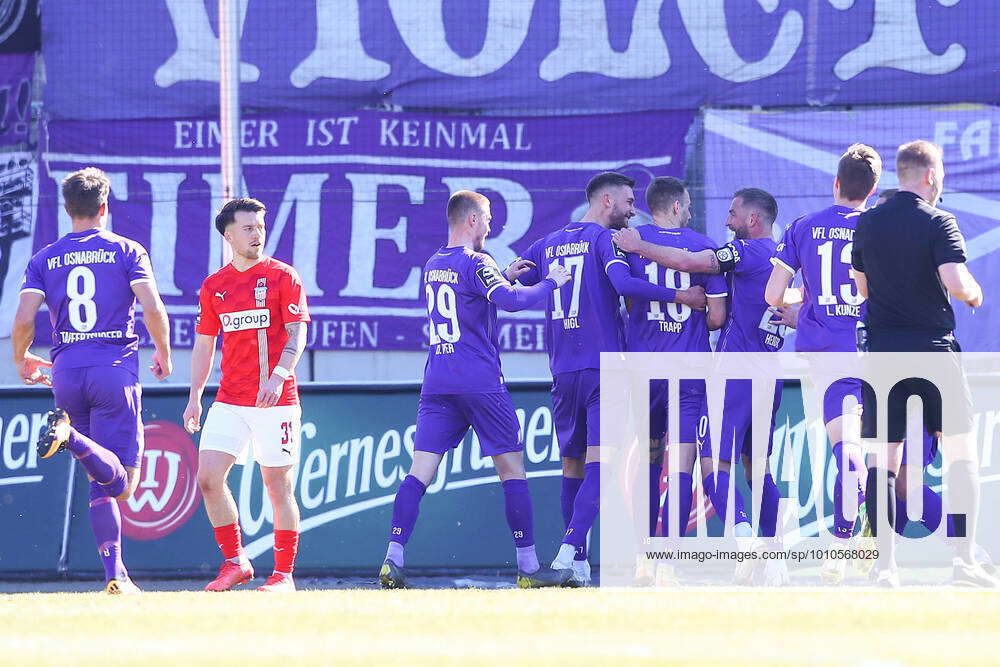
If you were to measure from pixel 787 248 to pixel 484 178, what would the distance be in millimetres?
5637

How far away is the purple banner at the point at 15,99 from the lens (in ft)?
42.1

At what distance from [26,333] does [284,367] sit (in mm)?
1321

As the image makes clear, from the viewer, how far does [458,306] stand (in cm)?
743

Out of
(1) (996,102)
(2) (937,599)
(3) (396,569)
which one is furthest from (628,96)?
(2) (937,599)

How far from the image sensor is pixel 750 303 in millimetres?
7645

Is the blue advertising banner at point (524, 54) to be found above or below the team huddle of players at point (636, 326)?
above

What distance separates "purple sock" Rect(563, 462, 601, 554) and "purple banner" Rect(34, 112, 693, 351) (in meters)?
4.98

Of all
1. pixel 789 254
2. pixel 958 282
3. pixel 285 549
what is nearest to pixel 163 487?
pixel 285 549

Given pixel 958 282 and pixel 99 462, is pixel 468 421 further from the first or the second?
pixel 958 282

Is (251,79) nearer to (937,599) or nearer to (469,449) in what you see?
(469,449)

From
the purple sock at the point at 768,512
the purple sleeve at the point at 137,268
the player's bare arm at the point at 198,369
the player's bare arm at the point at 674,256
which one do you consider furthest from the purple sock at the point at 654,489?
the purple sleeve at the point at 137,268

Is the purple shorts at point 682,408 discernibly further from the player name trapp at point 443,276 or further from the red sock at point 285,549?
the red sock at point 285,549

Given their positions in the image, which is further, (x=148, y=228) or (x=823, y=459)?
(x=148, y=228)

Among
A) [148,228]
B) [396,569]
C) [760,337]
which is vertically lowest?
[396,569]
